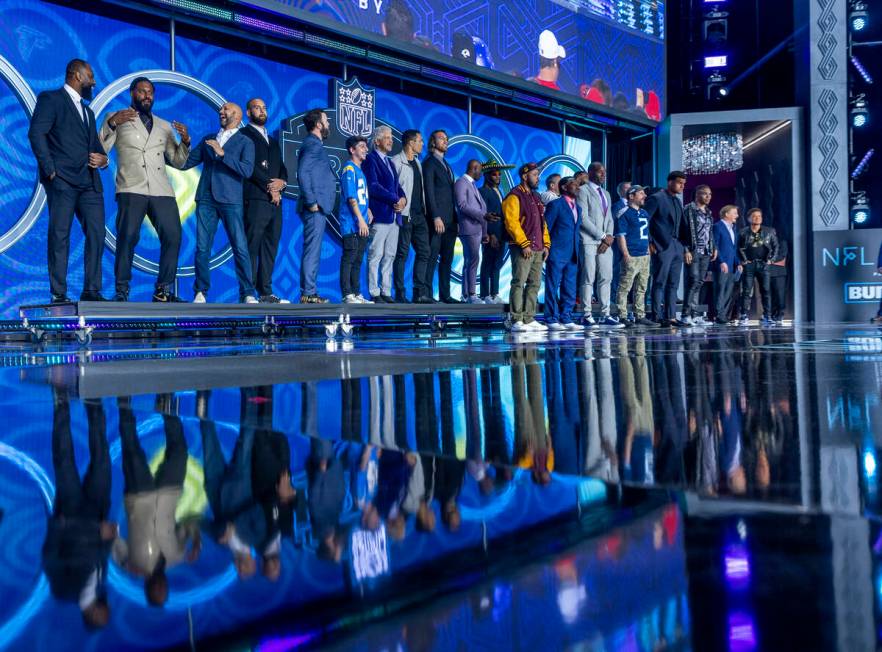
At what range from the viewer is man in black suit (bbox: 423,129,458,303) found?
7.36m

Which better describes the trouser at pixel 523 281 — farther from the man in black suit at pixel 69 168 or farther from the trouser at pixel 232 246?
the man in black suit at pixel 69 168

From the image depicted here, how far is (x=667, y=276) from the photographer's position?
331 inches

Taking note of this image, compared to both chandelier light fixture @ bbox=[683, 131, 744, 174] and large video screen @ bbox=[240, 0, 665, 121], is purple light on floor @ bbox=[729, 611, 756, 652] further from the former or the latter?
chandelier light fixture @ bbox=[683, 131, 744, 174]

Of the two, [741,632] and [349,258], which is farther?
Result: [349,258]

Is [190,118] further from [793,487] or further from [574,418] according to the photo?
[793,487]

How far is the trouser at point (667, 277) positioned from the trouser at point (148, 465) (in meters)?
7.75

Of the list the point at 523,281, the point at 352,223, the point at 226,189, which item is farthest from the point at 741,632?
the point at 352,223

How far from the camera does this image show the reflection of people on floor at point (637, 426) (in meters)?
0.67

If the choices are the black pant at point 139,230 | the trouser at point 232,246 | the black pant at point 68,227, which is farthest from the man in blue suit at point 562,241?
the black pant at point 68,227

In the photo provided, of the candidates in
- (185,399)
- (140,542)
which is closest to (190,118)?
(185,399)

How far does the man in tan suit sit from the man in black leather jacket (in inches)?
302

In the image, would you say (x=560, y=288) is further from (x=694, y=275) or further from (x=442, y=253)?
(x=694, y=275)

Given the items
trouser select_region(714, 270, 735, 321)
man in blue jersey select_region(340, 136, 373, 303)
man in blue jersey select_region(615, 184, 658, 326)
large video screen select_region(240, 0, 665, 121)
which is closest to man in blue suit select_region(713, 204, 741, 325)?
trouser select_region(714, 270, 735, 321)

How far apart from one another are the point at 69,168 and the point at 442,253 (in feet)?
12.3
